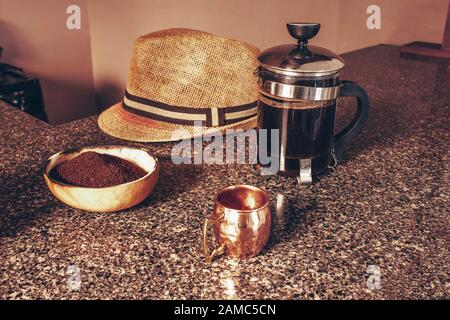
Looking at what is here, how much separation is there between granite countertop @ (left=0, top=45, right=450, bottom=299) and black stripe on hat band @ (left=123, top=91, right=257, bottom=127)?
0.10 metres

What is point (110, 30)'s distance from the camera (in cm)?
352

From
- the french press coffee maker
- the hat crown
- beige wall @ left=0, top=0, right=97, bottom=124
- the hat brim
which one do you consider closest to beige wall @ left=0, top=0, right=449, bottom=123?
beige wall @ left=0, top=0, right=97, bottom=124

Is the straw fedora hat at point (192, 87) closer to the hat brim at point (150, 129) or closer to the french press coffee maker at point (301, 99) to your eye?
the hat brim at point (150, 129)

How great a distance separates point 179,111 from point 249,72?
0.72ft

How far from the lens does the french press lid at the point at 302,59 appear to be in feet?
2.93

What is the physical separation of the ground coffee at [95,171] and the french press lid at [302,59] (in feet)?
1.11

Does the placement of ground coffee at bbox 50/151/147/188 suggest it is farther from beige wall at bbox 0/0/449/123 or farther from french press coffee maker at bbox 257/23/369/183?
beige wall at bbox 0/0/449/123

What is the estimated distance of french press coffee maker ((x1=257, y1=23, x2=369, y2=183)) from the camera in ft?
2.96

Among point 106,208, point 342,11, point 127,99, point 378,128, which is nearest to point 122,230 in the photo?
point 106,208

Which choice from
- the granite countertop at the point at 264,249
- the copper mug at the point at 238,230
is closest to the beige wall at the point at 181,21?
the granite countertop at the point at 264,249

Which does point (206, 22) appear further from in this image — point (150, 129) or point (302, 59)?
point (302, 59)

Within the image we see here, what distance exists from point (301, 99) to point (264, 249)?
1.03 feet

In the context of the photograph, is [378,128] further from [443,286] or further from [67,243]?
[67,243]

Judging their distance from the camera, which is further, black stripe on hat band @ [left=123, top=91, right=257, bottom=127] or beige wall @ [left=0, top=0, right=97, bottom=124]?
beige wall @ [left=0, top=0, right=97, bottom=124]
